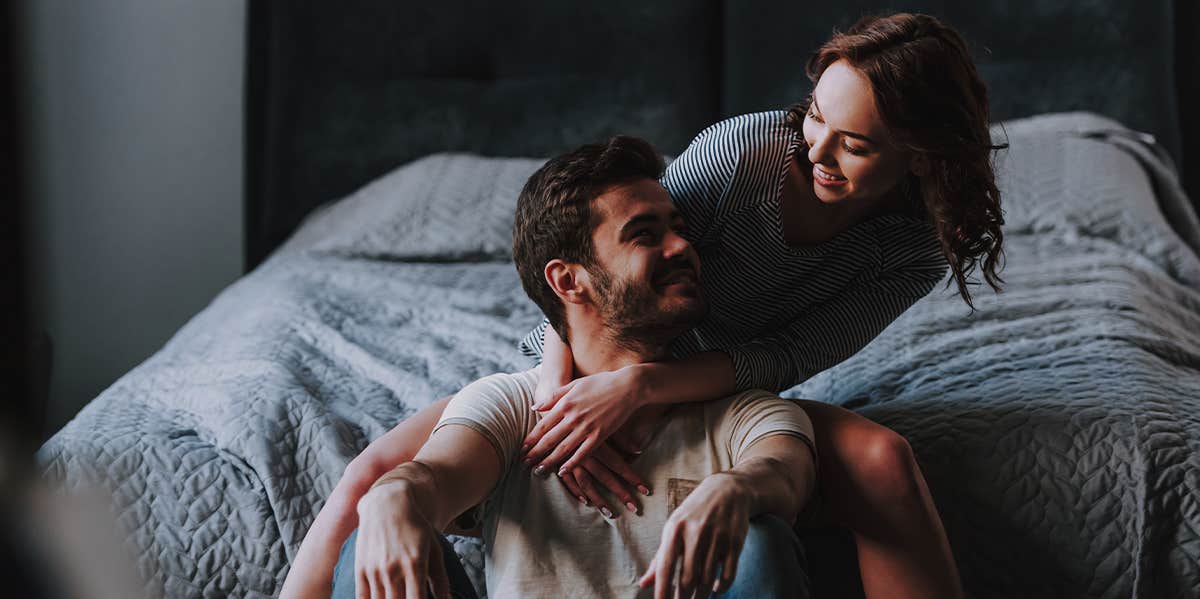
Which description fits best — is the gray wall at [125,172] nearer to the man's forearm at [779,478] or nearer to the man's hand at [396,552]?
the man's hand at [396,552]

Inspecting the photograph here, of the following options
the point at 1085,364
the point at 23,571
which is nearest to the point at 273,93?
the point at 23,571

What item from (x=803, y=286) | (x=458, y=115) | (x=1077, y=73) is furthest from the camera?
(x=458, y=115)

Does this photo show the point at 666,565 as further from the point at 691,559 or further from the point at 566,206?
the point at 566,206

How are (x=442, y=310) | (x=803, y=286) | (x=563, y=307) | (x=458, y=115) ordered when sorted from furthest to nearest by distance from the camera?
(x=458, y=115) < (x=442, y=310) < (x=803, y=286) < (x=563, y=307)

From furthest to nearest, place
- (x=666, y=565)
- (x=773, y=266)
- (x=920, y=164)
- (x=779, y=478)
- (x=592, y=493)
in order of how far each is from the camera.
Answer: (x=773, y=266) → (x=920, y=164) → (x=592, y=493) → (x=779, y=478) → (x=666, y=565)

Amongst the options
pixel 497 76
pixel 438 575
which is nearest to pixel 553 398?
pixel 438 575

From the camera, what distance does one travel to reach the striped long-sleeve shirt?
4.47 feet

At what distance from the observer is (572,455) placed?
47.5 inches

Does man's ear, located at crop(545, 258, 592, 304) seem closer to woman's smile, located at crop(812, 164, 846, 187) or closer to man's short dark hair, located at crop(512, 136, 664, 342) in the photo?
man's short dark hair, located at crop(512, 136, 664, 342)

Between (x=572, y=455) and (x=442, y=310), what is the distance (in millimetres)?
936

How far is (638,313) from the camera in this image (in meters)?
1.25

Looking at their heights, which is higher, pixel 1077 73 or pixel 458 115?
pixel 1077 73

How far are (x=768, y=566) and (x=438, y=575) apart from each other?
301mm

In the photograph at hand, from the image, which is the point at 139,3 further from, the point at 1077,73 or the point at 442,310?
the point at 1077,73
